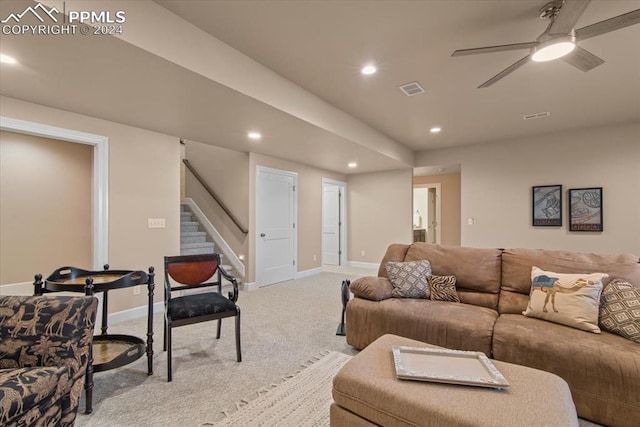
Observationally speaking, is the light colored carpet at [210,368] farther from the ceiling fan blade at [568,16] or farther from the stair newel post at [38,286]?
the ceiling fan blade at [568,16]

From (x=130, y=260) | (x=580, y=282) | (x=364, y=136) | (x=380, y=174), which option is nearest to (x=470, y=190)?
(x=380, y=174)

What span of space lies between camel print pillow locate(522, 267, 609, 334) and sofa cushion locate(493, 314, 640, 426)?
78 mm

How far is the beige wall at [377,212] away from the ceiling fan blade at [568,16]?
4635mm

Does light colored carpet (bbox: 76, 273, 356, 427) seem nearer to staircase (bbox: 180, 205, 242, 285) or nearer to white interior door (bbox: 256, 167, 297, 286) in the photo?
white interior door (bbox: 256, 167, 297, 286)

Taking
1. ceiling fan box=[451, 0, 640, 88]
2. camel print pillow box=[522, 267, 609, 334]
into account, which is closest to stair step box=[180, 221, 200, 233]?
ceiling fan box=[451, 0, 640, 88]

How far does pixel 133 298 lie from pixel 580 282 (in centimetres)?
436

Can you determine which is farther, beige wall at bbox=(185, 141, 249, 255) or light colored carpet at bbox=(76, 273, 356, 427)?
beige wall at bbox=(185, 141, 249, 255)

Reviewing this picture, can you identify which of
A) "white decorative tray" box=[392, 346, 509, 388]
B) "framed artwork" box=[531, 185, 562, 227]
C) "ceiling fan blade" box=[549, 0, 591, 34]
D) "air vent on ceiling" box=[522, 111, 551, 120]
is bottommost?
"white decorative tray" box=[392, 346, 509, 388]

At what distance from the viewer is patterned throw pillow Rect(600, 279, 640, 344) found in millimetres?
1769

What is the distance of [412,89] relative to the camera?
3225 mm

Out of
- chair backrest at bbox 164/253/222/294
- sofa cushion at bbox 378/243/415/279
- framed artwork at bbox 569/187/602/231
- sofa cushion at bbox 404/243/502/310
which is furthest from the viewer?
framed artwork at bbox 569/187/602/231

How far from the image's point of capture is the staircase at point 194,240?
4874 mm

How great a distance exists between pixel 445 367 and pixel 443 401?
0.84ft

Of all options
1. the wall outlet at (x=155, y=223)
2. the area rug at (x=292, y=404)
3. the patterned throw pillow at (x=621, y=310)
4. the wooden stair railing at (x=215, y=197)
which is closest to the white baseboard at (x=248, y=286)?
the wooden stair railing at (x=215, y=197)
